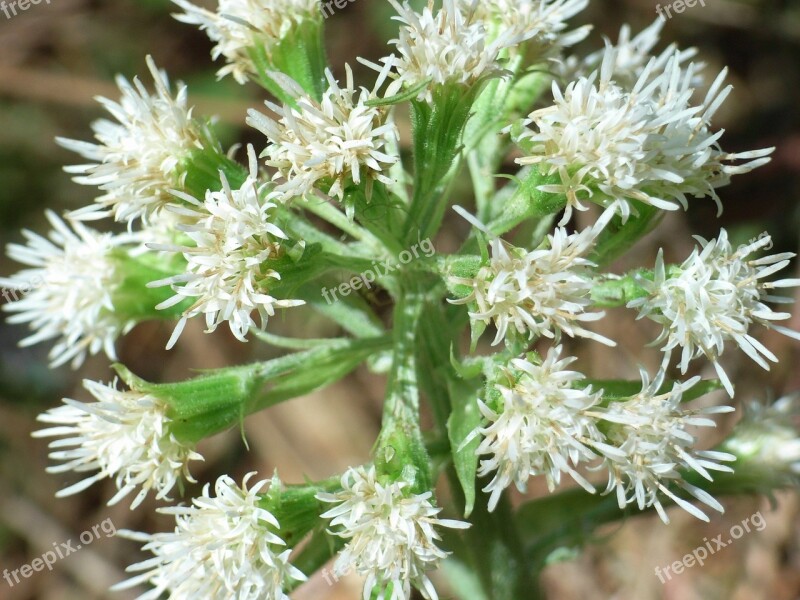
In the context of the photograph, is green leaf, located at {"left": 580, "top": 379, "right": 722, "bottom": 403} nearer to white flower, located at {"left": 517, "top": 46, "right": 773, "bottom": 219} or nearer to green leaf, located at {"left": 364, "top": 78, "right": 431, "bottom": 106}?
white flower, located at {"left": 517, "top": 46, "right": 773, "bottom": 219}

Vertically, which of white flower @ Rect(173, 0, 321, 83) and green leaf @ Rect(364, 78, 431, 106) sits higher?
white flower @ Rect(173, 0, 321, 83)

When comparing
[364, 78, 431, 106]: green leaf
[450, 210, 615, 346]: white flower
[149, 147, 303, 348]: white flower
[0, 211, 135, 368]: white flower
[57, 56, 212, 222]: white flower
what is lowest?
[450, 210, 615, 346]: white flower

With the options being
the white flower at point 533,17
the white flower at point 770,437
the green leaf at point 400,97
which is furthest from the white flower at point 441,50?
the white flower at point 770,437

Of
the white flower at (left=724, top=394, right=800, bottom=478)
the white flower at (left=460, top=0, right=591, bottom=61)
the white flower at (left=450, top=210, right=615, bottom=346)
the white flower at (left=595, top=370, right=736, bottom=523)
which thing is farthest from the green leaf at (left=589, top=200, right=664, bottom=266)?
the white flower at (left=724, top=394, right=800, bottom=478)

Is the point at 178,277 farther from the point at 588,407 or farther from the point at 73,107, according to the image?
the point at 73,107

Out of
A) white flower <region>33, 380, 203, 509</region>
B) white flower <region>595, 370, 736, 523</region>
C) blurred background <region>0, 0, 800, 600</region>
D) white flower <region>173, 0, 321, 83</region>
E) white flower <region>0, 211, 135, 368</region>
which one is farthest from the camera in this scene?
blurred background <region>0, 0, 800, 600</region>

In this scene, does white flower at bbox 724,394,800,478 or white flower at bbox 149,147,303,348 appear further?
white flower at bbox 724,394,800,478

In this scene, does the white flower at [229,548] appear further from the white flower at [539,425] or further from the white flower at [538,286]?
the white flower at [538,286]

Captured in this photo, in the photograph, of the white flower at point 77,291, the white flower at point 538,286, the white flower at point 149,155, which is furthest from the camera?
the white flower at point 77,291
